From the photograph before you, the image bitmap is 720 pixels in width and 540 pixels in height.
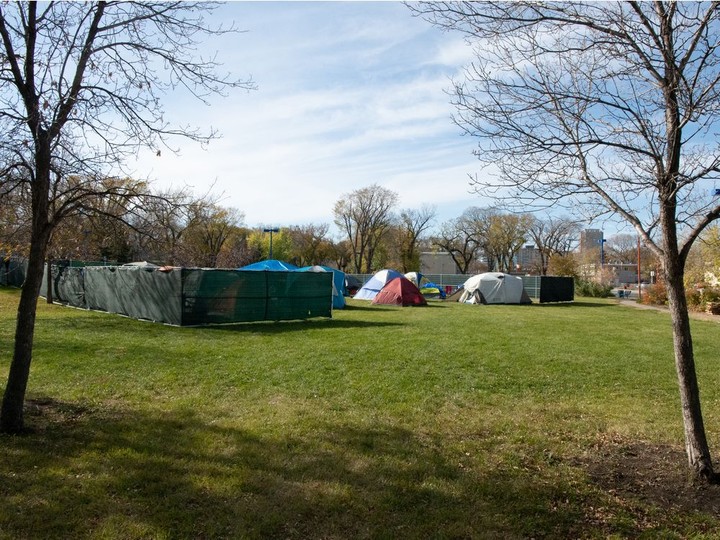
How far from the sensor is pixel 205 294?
1495 cm

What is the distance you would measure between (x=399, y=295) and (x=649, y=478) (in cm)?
2263

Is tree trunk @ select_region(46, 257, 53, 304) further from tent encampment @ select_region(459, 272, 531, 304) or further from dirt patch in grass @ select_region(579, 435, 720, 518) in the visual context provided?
dirt patch in grass @ select_region(579, 435, 720, 518)

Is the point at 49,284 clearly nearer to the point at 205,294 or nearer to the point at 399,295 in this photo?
the point at 205,294

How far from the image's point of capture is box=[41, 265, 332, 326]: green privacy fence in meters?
14.7

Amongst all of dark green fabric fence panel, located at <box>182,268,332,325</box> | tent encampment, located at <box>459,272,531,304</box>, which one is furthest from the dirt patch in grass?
tent encampment, located at <box>459,272,531,304</box>

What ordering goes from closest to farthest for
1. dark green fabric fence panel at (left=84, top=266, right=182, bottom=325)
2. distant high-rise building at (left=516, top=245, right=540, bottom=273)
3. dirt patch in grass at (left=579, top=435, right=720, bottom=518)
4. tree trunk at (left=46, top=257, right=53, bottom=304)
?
dirt patch in grass at (left=579, top=435, right=720, bottom=518), dark green fabric fence panel at (left=84, top=266, right=182, bottom=325), tree trunk at (left=46, top=257, right=53, bottom=304), distant high-rise building at (left=516, top=245, right=540, bottom=273)

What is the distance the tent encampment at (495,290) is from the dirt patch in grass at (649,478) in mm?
25856

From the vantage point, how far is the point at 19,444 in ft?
15.3

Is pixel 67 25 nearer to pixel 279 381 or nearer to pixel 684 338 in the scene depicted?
pixel 279 381

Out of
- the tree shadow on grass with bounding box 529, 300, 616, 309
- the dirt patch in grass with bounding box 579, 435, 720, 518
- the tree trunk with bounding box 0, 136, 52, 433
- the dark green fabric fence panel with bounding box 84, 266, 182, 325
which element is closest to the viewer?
the dirt patch in grass with bounding box 579, 435, 720, 518

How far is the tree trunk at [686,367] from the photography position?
410 cm

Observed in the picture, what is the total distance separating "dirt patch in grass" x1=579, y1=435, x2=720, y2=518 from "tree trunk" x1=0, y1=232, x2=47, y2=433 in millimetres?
5150

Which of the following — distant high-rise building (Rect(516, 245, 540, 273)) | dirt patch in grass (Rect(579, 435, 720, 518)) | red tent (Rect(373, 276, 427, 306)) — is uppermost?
distant high-rise building (Rect(516, 245, 540, 273))

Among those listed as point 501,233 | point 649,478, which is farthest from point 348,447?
point 501,233
